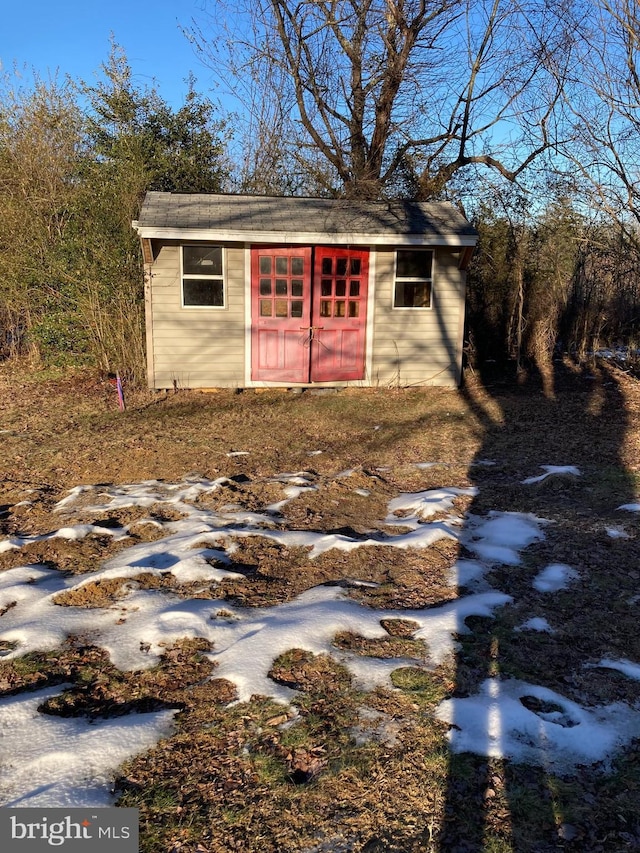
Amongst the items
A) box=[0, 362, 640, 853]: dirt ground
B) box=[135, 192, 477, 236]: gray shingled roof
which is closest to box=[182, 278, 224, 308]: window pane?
box=[135, 192, 477, 236]: gray shingled roof

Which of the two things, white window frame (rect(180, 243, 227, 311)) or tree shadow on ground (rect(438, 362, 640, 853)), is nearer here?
tree shadow on ground (rect(438, 362, 640, 853))

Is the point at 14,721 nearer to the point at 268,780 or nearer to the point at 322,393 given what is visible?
the point at 268,780

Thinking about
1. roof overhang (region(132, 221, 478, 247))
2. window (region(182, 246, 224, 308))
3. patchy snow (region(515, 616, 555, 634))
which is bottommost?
patchy snow (region(515, 616, 555, 634))

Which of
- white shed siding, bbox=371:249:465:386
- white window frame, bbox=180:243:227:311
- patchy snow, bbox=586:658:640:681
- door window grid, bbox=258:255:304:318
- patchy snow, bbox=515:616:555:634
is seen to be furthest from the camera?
white shed siding, bbox=371:249:465:386

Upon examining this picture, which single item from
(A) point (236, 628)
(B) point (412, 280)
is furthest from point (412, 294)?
(A) point (236, 628)

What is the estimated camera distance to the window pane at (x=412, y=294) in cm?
1062

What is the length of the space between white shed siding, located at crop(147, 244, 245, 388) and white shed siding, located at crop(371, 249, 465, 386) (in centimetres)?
228

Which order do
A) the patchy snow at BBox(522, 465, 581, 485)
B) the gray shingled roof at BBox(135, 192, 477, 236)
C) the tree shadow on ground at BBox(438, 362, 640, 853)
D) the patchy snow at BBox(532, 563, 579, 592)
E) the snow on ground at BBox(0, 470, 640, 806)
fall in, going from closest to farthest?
the tree shadow on ground at BBox(438, 362, 640, 853) < the snow on ground at BBox(0, 470, 640, 806) < the patchy snow at BBox(532, 563, 579, 592) < the patchy snow at BBox(522, 465, 581, 485) < the gray shingled roof at BBox(135, 192, 477, 236)

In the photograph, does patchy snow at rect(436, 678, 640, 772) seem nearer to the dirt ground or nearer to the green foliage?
the dirt ground

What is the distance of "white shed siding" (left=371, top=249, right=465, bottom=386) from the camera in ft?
34.7

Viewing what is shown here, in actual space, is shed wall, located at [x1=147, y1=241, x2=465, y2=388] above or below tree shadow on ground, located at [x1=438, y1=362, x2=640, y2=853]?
above

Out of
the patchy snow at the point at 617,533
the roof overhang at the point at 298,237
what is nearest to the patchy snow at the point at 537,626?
the patchy snow at the point at 617,533

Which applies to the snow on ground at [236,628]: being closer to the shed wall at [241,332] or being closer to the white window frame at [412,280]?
the shed wall at [241,332]

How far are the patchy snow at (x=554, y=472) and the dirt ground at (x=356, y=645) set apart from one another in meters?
0.15
